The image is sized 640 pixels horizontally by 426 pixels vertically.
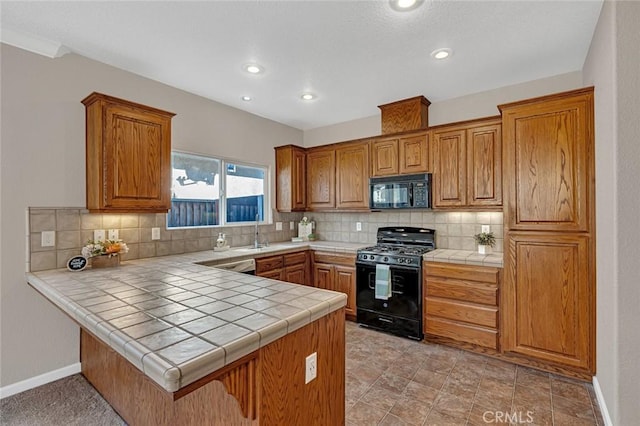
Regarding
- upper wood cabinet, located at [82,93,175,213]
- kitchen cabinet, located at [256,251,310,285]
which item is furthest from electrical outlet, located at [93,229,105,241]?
kitchen cabinet, located at [256,251,310,285]

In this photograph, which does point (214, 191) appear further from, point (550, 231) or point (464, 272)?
point (550, 231)

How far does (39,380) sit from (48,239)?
3.61 ft

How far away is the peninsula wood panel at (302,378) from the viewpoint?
115 centimetres

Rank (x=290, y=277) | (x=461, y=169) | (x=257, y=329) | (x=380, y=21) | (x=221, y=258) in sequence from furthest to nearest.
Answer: (x=290, y=277) → (x=461, y=169) → (x=221, y=258) → (x=380, y=21) → (x=257, y=329)

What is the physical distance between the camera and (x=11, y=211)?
2.21 m

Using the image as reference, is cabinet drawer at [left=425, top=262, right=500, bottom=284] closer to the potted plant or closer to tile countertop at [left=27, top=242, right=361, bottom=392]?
the potted plant

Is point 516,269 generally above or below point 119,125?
below

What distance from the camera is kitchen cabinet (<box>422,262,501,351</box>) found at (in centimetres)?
273

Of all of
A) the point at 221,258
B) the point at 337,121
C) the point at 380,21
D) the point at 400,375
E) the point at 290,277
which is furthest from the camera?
the point at 337,121

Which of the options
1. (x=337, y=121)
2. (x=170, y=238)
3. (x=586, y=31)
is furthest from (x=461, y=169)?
(x=170, y=238)

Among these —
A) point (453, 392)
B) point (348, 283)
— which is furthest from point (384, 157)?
point (453, 392)

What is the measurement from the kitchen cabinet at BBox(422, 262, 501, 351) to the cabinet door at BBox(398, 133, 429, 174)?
1.11 m

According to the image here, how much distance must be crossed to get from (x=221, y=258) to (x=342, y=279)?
152cm

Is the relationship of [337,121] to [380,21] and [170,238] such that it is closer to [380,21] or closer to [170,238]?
[380,21]
